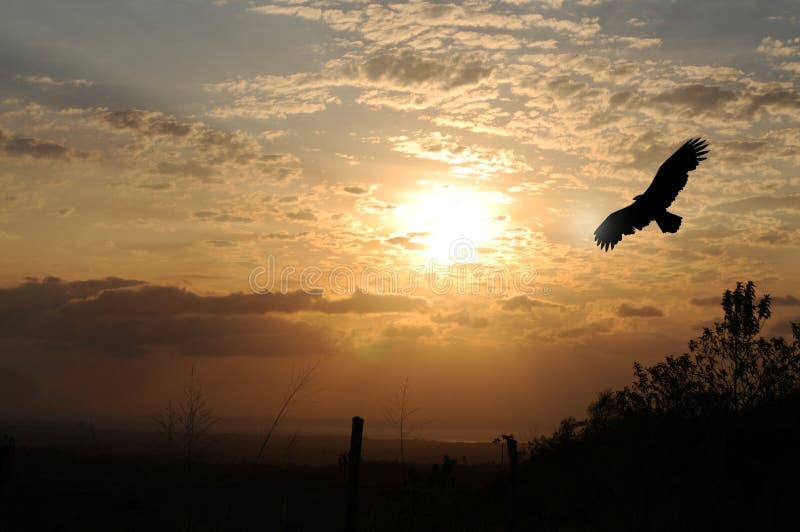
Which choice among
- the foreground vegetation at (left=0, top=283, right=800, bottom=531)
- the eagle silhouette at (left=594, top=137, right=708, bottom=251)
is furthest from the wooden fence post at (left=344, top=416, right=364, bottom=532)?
the eagle silhouette at (left=594, top=137, right=708, bottom=251)

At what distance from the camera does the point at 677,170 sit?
43.2 feet

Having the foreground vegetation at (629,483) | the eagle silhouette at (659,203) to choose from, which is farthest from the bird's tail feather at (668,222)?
the foreground vegetation at (629,483)

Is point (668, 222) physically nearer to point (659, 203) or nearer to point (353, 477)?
point (659, 203)

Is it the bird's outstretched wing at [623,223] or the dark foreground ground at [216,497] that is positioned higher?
the bird's outstretched wing at [623,223]

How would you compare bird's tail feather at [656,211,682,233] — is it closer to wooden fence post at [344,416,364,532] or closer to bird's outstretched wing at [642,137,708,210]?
bird's outstretched wing at [642,137,708,210]

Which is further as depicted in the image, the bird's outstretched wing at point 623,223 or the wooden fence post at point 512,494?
the bird's outstretched wing at point 623,223

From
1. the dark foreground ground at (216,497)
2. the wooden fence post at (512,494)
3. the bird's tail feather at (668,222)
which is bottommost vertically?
the dark foreground ground at (216,497)

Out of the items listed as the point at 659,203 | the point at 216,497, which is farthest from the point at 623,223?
the point at 216,497

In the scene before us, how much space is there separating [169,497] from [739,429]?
20177mm

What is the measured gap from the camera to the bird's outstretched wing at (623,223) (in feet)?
44.6

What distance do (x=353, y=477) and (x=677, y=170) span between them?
8.16 metres

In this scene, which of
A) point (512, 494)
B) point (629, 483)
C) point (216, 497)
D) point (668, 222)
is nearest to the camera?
point (512, 494)

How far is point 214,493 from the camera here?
28.4 meters

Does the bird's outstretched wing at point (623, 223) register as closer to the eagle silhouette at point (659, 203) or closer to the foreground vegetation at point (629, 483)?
the eagle silhouette at point (659, 203)
